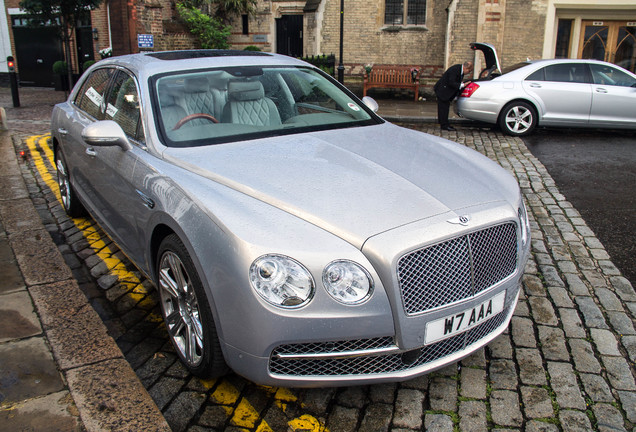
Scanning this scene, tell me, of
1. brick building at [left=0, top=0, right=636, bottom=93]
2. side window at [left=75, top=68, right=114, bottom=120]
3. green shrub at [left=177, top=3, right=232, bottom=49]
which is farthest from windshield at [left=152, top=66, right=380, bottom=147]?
green shrub at [left=177, top=3, right=232, bottom=49]

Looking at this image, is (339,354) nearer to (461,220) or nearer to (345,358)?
(345,358)

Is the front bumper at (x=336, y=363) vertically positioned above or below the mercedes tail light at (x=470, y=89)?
below

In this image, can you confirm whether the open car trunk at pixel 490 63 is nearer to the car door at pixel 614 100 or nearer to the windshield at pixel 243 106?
the car door at pixel 614 100

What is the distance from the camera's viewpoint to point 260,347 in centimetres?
256

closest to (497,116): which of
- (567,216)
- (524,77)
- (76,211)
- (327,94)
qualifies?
(524,77)

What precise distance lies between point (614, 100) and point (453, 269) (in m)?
9.54

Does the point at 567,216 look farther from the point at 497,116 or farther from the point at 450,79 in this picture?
the point at 450,79

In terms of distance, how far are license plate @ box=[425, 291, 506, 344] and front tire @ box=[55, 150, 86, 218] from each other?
4.17m

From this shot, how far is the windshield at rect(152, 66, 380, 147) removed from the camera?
3.76 m

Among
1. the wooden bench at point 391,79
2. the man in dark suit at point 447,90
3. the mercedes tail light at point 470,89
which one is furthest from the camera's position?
the wooden bench at point 391,79

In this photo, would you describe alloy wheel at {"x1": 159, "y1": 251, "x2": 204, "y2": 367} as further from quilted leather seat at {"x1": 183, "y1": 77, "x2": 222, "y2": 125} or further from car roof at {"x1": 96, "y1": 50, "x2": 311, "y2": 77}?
car roof at {"x1": 96, "y1": 50, "x2": 311, "y2": 77}

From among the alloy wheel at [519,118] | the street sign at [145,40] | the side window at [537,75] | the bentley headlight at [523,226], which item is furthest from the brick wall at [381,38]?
the bentley headlight at [523,226]

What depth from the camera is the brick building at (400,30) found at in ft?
56.6

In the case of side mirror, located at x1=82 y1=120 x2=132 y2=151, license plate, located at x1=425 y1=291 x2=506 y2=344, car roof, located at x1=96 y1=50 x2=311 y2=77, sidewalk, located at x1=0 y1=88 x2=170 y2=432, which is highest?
car roof, located at x1=96 y1=50 x2=311 y2=77
